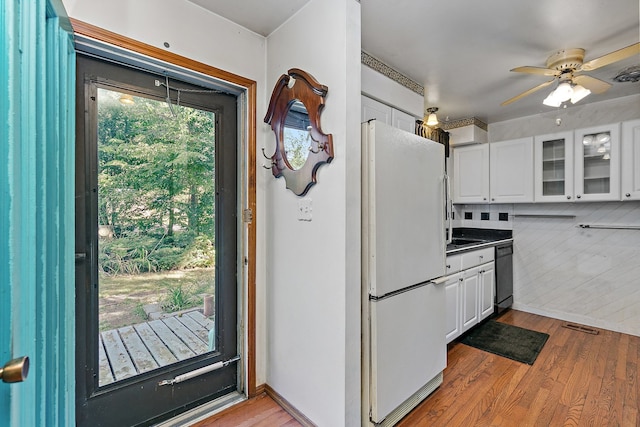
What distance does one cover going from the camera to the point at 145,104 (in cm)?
163

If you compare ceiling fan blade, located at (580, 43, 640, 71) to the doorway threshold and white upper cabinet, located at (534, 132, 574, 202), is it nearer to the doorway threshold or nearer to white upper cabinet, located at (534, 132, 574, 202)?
white upper cabinet, located at (534, 132, 574, 202)

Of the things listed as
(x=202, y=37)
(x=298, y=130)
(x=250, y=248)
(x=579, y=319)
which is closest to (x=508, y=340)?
(x=579, y=319)

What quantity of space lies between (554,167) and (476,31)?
211 centimetres

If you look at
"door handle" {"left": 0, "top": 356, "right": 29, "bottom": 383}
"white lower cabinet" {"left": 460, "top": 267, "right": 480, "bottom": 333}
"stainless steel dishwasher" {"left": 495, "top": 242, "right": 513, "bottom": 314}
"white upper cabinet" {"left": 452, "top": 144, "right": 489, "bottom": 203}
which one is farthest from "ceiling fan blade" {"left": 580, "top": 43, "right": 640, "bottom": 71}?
"door handle" {"left": 0, "top": 356, "right": 29, "bottom": 383}

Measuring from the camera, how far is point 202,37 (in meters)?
1.70

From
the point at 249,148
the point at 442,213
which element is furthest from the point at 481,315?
the point at 249,148

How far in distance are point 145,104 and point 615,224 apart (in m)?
4.28

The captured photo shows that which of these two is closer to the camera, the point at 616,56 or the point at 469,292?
the point at 616,56

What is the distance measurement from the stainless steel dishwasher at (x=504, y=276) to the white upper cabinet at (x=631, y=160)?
114cm

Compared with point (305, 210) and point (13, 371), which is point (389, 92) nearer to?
point (305, 210)

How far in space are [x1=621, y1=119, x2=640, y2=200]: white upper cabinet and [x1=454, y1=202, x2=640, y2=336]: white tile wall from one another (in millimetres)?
322

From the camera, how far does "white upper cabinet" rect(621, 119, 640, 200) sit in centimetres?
271

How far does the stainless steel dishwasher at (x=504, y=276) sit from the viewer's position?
3.33m

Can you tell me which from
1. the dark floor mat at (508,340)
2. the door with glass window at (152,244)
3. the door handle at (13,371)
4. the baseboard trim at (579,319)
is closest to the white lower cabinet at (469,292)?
the dark floor mat at (508,340)
